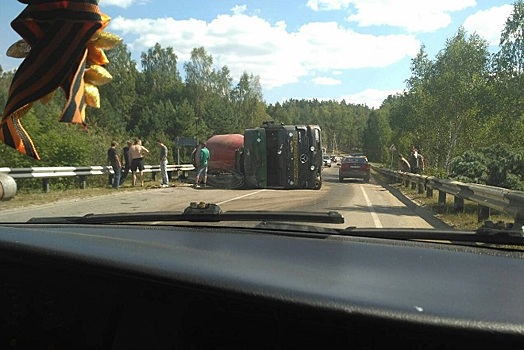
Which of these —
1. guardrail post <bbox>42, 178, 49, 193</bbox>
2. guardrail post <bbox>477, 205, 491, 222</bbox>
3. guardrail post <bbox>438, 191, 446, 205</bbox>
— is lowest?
guardrail post <bbox>42, 178, 49, 193</bbox>

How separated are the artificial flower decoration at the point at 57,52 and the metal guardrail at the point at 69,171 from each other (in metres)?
10.4

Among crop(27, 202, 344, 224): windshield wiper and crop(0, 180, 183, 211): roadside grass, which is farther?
crop(0, 180, 183, 211): roadside grass

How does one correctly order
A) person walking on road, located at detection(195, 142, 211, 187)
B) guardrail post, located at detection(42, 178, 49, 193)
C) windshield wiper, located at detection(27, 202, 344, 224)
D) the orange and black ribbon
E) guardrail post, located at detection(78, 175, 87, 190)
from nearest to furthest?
the orange and black ribbon < windshield wiper, located at detection(27, 202, 344, 224) < guardrail post, located at detection(42, 178, 49, 193) < person walking on road, located at detection(195, 142, 211, 187) < guardrail post, located at detection(78, 175, 87, 190)

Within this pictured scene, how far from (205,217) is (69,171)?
12.9 m

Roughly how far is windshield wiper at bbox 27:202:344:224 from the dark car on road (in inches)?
831

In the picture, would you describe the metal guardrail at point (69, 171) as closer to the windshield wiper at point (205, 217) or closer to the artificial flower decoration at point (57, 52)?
the windshield wiper at point (205, 217)

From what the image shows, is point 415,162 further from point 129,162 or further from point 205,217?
point 205,217

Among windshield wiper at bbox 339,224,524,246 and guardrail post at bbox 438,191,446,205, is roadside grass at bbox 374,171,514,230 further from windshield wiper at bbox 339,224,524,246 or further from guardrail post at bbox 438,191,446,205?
windshield wiper at bbox 339,224,524,246

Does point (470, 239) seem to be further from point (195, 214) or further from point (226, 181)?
point (226, 181)

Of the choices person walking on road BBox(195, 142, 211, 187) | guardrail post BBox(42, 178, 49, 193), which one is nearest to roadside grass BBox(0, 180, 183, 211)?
guardrail post BBox(42, 178, 49, 193)

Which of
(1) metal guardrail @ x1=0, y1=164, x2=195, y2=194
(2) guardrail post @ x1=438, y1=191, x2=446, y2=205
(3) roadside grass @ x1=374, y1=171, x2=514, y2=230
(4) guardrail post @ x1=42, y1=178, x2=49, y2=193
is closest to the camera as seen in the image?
(3) roadside grass @ x1=374, y1=171, x2=514, y2=230

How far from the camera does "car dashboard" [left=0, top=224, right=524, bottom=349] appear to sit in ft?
3.99

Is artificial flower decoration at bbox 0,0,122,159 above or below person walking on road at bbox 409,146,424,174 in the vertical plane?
above

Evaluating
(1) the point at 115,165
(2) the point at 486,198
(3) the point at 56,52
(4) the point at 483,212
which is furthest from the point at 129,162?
(3) the point at 56,52
